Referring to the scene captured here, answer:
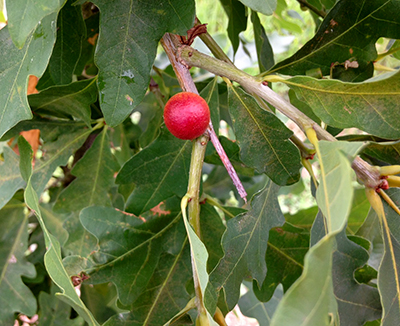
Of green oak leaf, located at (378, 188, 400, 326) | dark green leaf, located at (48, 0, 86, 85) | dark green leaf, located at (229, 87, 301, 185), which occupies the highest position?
dark green leaf, located at (48, 0, 86, 85)

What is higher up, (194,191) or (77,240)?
(194,191)

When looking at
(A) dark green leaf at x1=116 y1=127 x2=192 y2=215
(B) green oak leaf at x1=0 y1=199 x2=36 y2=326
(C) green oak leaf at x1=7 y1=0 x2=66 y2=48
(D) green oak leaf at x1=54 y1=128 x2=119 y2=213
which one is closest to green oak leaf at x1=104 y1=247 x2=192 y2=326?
(A) dark green leaf at x1=116 y1=127 x2=192 y2=215

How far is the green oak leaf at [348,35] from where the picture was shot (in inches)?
20.5

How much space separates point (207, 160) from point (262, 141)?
0.74 ft

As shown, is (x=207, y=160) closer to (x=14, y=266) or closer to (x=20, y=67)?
(x=20, y=67)

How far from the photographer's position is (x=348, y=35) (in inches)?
21.8

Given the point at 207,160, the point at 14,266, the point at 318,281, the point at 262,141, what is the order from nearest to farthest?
the point at 318,281
the point at 262,141
the point at 207,160
the point at 14,266

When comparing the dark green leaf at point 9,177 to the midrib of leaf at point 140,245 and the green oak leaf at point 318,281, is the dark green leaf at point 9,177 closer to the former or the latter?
the midrib of leaf at point 140,245

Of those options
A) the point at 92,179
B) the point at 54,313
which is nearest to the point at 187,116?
the point at 92,179

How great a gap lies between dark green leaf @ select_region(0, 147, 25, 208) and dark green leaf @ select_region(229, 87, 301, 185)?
43 cm

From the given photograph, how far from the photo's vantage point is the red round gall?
0.47 meters

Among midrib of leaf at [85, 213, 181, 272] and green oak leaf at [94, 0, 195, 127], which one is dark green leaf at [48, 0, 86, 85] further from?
midrib of leaf at [85, 213, 181, 272]

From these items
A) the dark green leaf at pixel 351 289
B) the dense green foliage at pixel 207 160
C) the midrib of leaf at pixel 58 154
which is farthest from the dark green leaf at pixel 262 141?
the midrib of leaf at pixel 58 154

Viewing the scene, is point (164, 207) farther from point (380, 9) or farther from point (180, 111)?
point (380, 9)
